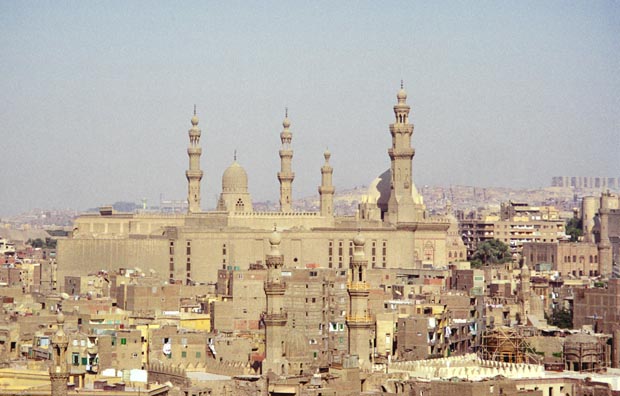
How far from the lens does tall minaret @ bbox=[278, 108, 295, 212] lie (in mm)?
77188

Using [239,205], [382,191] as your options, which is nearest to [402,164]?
[382,191]

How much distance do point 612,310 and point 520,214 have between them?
6262 cm

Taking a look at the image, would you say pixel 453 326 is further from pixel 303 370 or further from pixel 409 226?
pixel 409 226

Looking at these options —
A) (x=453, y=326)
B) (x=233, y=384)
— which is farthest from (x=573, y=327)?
(x=233, y=384)

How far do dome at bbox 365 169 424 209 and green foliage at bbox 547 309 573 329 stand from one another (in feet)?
74.5

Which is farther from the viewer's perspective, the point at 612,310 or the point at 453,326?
the point at 612,310

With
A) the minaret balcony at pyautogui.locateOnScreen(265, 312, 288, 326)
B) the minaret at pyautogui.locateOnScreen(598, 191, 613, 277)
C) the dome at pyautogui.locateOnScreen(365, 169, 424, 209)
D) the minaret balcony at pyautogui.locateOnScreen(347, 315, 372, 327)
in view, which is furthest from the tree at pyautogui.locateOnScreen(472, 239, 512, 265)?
the minaret balcony at pyautogui.locateOnScreen(265, 312, 288, 326)

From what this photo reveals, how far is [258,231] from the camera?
7406 centimetres

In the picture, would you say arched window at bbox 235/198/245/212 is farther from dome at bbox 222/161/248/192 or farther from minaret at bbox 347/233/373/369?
minaret at bbox 347/233/373/369

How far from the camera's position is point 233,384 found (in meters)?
35.3

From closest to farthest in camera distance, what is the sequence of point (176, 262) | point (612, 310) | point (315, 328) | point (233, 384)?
point (233, 384)
point (315, 328)
point (612, 310)
point (176, 262)

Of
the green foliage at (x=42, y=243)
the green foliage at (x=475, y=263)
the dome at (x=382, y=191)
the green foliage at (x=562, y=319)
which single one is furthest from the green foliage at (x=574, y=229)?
the green foliage at (x=562, y=319)

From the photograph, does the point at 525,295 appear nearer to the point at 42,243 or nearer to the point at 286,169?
the point at 286,169

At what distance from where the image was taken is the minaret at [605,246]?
264 feet
